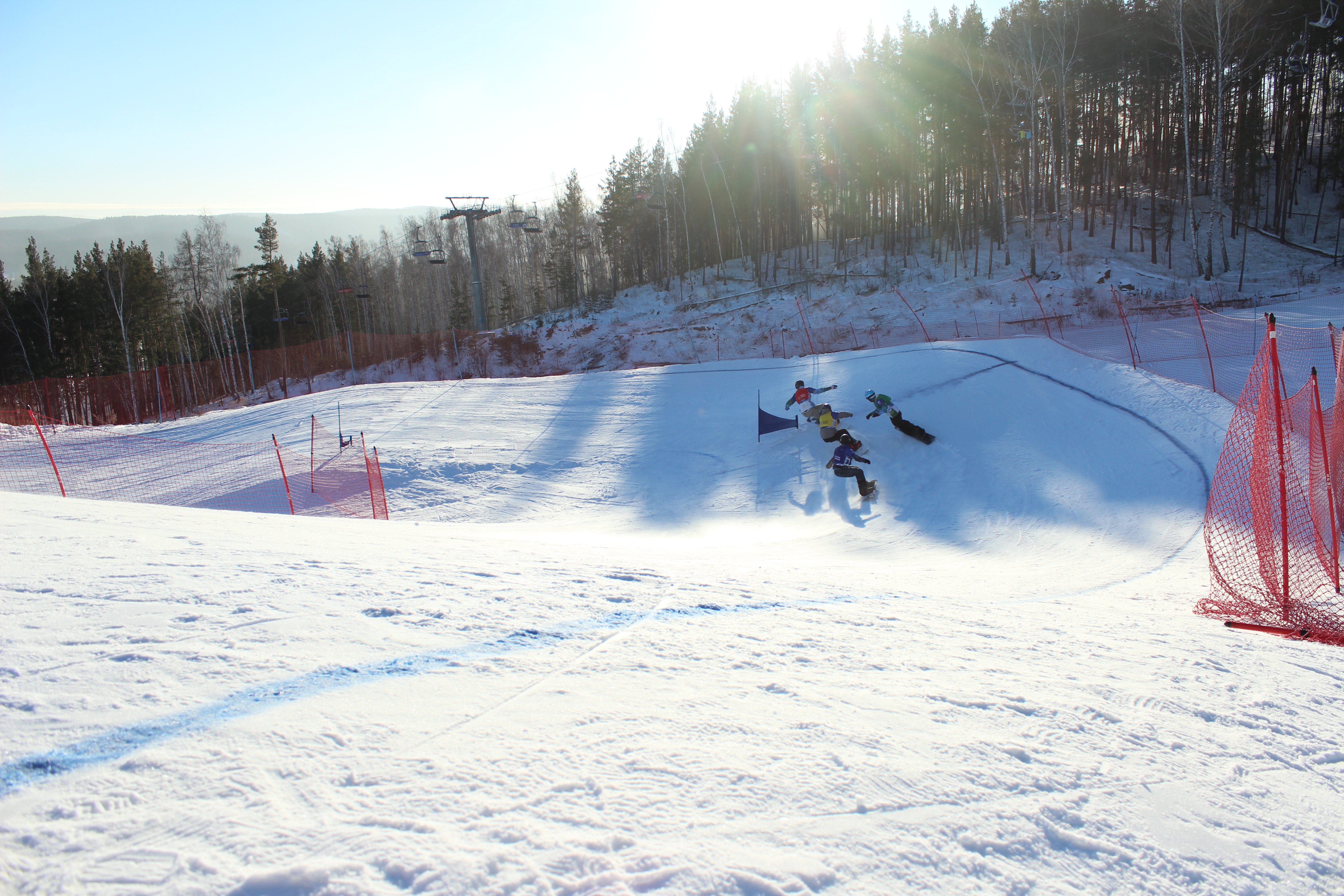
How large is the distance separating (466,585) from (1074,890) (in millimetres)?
3526

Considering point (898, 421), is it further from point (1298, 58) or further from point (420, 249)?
point (1298, 58)

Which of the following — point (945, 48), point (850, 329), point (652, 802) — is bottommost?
point (652, 802)

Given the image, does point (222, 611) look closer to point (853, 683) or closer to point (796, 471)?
point (853, 683)

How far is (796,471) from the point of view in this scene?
12664 mm

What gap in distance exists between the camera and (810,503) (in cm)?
1136

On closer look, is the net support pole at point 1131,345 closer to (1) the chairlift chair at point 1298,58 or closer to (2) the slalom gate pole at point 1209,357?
(2) the slalom gate pole at point 1209,357

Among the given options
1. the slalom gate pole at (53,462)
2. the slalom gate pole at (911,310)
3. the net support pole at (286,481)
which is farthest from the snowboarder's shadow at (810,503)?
the slalom gate pole at (911,310)

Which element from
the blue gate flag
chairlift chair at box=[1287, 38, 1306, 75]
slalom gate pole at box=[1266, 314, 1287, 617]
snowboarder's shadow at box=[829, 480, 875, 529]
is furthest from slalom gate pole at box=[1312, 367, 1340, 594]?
chairlift chair at box=[1287, 38, 1306, 75]

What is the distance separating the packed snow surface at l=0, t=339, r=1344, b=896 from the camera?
1.80 m

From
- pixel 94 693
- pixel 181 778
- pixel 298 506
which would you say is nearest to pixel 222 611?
pixel 94 693

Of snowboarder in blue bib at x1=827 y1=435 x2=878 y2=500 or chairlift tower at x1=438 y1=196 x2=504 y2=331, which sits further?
chairlift tower at x1=438 y1=196 x2=504 y2=331

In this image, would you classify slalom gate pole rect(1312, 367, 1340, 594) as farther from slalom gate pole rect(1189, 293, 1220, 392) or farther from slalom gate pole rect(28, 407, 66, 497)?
slalom gate pole rect(28, 407, 66, 497)

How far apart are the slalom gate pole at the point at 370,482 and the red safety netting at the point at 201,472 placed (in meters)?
0.03

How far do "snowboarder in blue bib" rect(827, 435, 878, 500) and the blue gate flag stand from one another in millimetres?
1949
